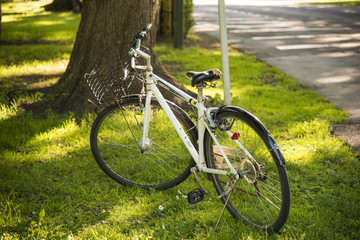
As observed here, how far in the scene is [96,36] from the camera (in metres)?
5.35

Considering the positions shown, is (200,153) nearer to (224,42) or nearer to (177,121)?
(177,121)

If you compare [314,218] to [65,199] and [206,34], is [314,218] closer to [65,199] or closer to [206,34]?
[65,199]

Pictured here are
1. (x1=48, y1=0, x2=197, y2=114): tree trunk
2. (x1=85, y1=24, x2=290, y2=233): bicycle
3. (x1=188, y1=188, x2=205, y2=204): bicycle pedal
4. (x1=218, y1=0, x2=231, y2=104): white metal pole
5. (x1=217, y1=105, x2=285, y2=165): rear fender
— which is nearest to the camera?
(x1=217, y1=105, x2=285, y2=165): rear fender

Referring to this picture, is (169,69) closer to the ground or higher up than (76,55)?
closer to the ground

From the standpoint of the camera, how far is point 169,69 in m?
7.94

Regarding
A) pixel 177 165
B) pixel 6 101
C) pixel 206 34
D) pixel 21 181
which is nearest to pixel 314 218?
pixel 177 165

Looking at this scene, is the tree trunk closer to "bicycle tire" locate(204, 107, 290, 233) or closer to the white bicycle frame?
the white bicycle frame

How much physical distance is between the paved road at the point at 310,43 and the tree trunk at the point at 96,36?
9.66ft

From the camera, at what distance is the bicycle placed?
2.92 meters

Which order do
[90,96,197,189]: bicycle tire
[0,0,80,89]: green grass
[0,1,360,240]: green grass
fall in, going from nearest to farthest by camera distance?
[0,1,360,240]: green grass < [90,96,197,189]: bicycle tire < [0,0,80,89]: green grass

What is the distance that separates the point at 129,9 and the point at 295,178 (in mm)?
3089

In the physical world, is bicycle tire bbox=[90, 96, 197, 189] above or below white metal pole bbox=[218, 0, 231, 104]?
below

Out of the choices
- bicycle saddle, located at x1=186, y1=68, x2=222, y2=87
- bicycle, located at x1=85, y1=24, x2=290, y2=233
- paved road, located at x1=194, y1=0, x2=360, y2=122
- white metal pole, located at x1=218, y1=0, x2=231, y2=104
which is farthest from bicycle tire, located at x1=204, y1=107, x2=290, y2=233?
paved road, located at x1=194, y1=0, x2=360, y2=122

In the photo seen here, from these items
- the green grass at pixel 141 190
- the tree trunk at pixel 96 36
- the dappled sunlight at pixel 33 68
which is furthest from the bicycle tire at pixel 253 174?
the dappled sunlight at pixel 33 68
